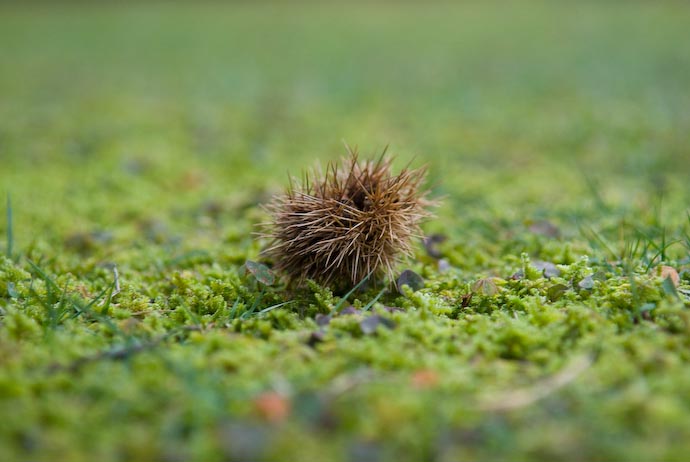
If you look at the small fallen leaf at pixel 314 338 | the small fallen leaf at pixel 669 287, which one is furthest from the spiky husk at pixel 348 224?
the small fallen leaf at pixel 669 287

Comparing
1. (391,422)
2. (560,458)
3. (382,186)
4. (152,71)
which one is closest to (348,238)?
(382,186)

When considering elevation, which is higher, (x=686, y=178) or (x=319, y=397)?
(x=686, y=178)

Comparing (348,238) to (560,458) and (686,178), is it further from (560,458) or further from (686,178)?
(686,178)

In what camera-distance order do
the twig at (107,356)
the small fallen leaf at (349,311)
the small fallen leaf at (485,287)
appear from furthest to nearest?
the small fallen leaf at (485,287) < the small fallen leaf at (349,311) < the twig at (107,356)

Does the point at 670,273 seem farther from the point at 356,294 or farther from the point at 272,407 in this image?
the point at 272,407

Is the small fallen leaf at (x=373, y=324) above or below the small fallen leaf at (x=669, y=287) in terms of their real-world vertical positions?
below

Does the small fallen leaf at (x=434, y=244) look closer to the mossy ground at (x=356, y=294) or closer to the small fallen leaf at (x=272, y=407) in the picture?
the mossy ground at (x=356, y=294)

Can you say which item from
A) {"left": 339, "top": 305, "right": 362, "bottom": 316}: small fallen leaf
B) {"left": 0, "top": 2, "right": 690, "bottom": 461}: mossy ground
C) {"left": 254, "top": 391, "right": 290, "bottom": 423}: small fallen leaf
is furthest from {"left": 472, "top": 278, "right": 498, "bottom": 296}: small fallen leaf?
{"left": 254, "top": 391, "right": 290, "bottom": 423}: small fallen leaf
